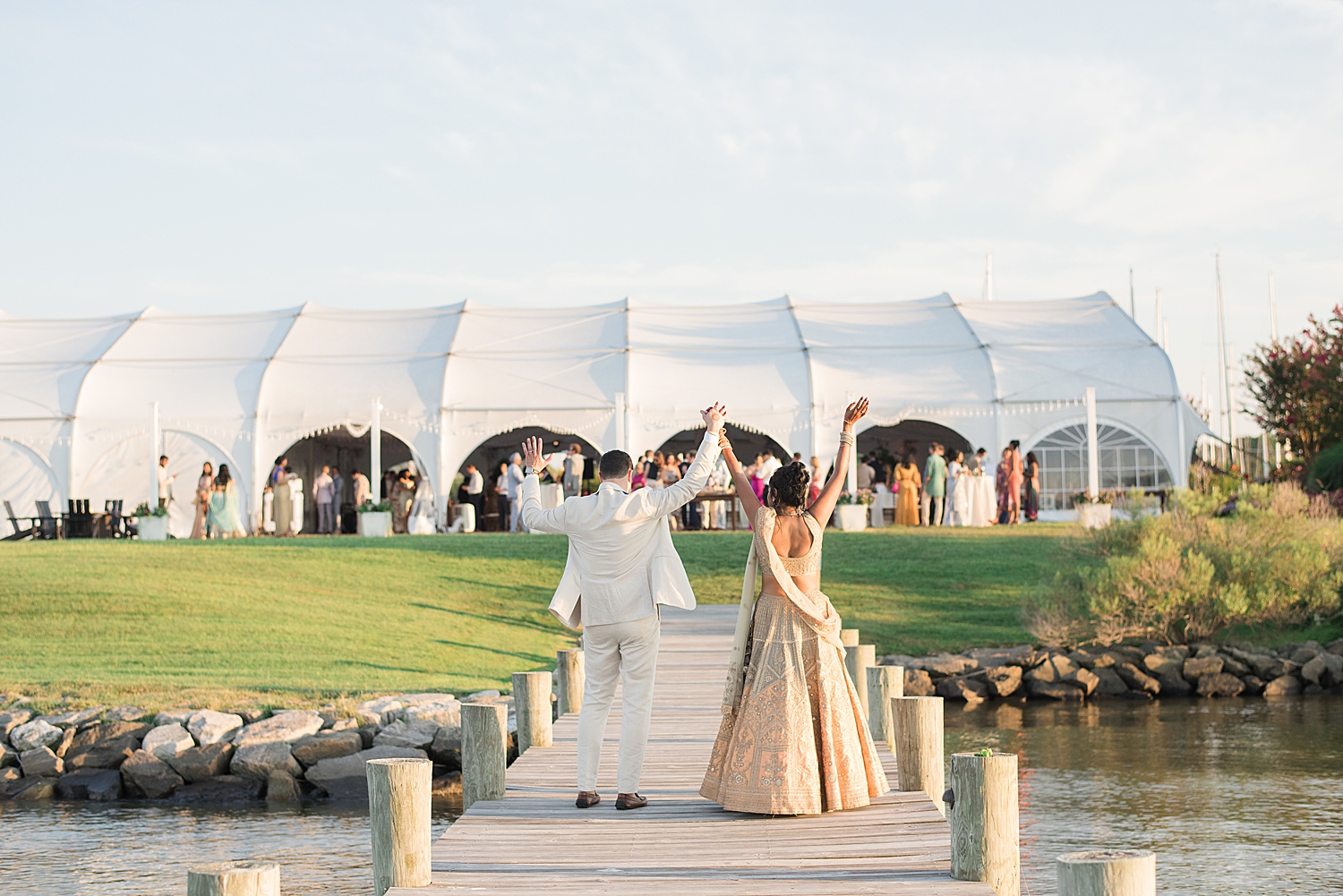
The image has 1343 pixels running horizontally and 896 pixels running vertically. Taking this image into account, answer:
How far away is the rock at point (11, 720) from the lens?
459 inches

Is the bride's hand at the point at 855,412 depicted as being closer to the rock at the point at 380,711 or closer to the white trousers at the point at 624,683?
the white trousers at the point at 624,683

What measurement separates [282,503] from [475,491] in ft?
12.3

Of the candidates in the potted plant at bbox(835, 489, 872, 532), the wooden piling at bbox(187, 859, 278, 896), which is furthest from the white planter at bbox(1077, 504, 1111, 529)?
the wooden piling at bbox(187, 859, 278, 896)

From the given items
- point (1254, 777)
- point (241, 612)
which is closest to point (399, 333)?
point (241, 612)

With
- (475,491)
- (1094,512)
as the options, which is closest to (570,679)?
(1094,512)

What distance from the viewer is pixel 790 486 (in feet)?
19.9

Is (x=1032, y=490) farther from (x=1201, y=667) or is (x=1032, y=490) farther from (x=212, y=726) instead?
(x=212, y=726)

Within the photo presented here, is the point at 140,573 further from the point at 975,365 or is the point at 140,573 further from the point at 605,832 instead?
the point at 975,365

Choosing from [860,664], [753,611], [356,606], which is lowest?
[860,664]

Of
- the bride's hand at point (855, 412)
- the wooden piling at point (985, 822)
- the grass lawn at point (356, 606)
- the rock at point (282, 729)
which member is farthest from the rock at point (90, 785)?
the wooden piling at point (985, 822)

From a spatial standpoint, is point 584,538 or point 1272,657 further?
point 1272,657

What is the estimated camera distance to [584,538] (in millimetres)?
6141

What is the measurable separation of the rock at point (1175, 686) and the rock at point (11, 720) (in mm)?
11976

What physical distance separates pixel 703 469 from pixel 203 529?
20.2 meters
